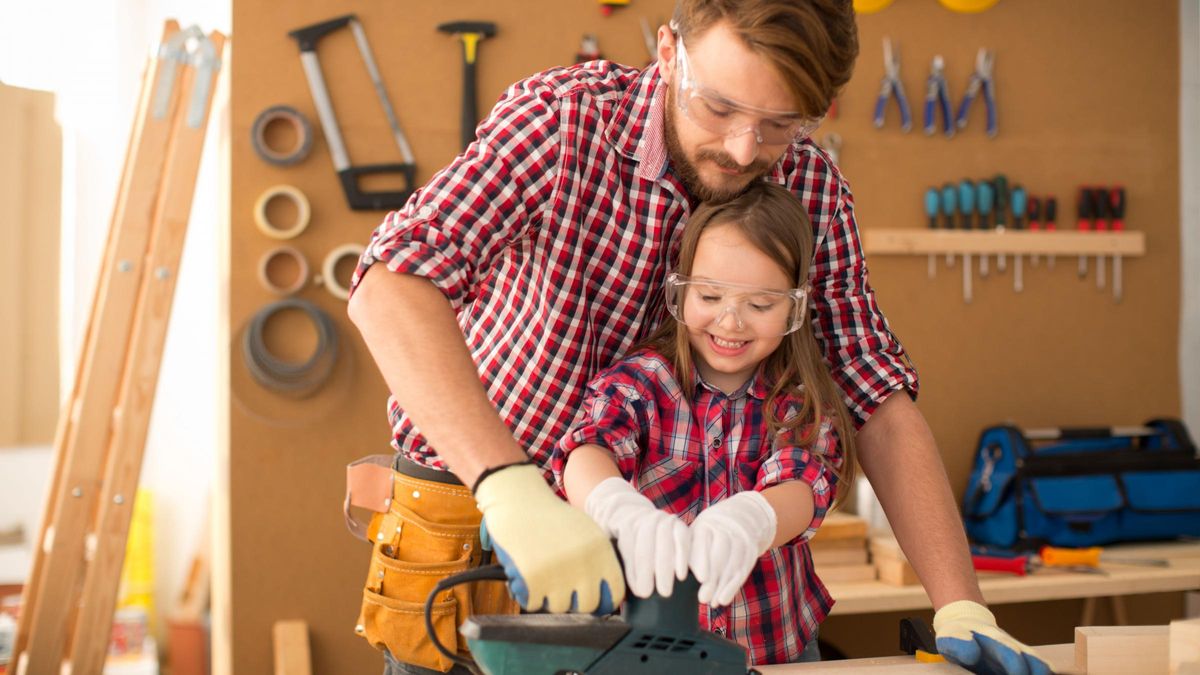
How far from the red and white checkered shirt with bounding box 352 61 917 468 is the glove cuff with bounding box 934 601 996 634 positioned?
0.33 m

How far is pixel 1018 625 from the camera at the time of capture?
373cm

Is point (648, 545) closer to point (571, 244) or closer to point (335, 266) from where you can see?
point (571, 244)

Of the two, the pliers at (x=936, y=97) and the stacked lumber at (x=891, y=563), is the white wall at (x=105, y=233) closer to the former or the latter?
the stacked lumber at (x=891, y=563)

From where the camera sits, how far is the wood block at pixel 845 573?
305cm

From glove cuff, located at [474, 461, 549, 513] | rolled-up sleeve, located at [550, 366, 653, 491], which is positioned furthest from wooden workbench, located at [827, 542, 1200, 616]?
glove cuff, located at [474, 461, 549, 513]

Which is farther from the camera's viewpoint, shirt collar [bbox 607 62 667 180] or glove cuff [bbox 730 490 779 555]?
shirt collar [bbox 607 62 667 180]

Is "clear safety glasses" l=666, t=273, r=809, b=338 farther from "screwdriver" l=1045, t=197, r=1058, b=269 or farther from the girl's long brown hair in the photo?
"screwdriver" l=1045, t=197, r=1058, b=269

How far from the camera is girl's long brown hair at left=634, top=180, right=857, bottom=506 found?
1.59 meters

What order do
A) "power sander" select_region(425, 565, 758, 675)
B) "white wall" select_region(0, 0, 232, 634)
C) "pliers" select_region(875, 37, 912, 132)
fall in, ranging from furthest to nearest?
"white wall" select_region(0, 0, 232, 634), "pliers" select_region(875, 37, 912, 132), "power sander" select_region(425, 565, 758, 675)

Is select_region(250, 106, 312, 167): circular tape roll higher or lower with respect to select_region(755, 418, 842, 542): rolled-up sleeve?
higher

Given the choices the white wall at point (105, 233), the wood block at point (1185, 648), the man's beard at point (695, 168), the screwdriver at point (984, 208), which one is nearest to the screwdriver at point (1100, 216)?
the screwdriver at point (984, 208)

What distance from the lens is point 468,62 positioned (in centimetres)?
323

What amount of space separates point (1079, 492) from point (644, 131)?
7.75 ft

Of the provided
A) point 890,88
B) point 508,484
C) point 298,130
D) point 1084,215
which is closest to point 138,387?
point 298,130
